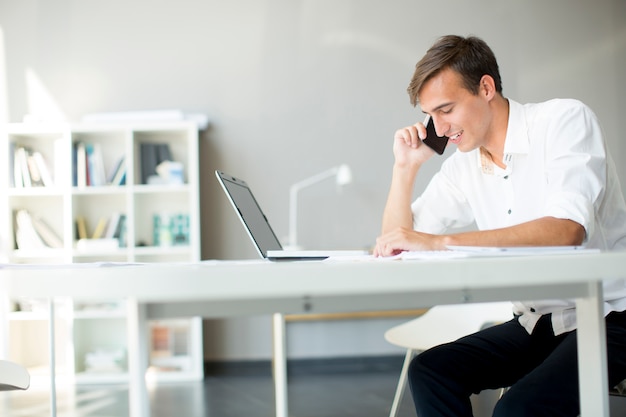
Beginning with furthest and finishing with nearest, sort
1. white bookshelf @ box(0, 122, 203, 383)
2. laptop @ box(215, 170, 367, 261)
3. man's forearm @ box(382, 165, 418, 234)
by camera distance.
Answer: white bookshelf @ box(0, 122, 203, 383) → man's forearm @ box(382, 165, 418, 234) → laptop @ box(215, 170, 367, 261)

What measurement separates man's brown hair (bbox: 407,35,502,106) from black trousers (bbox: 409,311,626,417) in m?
0.65

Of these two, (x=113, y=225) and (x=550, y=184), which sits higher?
(x=550, y=184)

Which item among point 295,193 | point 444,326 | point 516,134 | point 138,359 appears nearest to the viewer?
point 138,359

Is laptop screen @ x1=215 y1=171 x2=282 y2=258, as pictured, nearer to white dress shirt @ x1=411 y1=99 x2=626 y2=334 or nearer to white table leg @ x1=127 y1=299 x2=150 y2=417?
white dress shirt @ x1=411 y1=99 x2=626 y2=334

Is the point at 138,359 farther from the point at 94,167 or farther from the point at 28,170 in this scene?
the point at 28,170

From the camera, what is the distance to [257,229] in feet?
6.04

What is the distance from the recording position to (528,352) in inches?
63.3

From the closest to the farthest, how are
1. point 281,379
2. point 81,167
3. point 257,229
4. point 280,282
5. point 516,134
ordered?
point 280,282, point 281,379, point 516,134, point 257,229, point 81,167

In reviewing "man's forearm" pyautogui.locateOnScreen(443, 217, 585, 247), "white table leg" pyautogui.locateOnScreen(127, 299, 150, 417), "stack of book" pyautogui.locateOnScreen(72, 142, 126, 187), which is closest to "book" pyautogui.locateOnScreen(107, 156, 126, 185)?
"stack of book" pyautogui.locateOnScreen(72, 142, 126, 187)

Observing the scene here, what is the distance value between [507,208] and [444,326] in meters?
0.87

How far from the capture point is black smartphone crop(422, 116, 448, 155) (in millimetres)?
1983

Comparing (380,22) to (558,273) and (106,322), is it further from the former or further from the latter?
(558,273)

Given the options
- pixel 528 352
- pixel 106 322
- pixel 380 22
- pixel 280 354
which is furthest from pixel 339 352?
pixel 280 354

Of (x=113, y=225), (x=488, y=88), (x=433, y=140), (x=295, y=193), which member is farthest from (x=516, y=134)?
(x=113, y=225)
